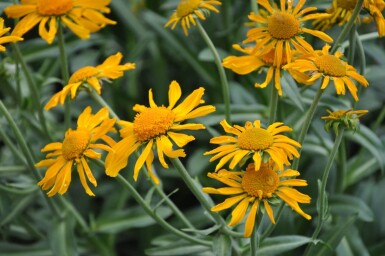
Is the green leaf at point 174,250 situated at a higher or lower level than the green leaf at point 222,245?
lower

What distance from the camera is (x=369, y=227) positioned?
1657mm

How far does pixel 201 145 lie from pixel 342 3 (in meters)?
0.82

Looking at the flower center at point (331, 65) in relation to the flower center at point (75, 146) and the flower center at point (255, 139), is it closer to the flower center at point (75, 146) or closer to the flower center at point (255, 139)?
the flower center at point (255, 139)

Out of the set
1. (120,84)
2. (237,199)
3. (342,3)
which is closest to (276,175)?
(237,199)

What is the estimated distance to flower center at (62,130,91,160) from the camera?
3.34 feet

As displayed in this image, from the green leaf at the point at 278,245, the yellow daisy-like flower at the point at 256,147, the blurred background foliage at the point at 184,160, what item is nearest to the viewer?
the yellow daisy-like flower at the point at 256,147

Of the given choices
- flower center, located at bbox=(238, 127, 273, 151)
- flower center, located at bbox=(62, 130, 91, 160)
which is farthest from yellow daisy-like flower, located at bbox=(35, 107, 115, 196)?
flower center, located at bbox=(238, 127, 273, 151)

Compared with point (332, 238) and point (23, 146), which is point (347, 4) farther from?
point (23, 146)

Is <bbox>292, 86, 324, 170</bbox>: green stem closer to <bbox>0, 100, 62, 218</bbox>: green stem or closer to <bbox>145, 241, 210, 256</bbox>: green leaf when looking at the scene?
<bbox>145, 241, 210, 256</bbox>: green leaf

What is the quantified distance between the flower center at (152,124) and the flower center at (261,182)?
149 mm

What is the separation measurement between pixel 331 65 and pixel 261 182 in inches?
9.2

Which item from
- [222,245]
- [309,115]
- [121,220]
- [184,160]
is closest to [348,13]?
[309,115]

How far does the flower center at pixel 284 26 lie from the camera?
42.5 inches

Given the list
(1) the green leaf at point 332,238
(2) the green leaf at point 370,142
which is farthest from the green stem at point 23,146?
(2) the green leaf at point 370,142
